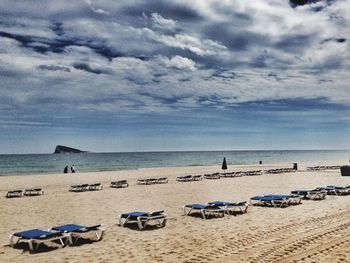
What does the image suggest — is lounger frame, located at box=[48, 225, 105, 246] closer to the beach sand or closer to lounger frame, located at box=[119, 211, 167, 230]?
the beach sand

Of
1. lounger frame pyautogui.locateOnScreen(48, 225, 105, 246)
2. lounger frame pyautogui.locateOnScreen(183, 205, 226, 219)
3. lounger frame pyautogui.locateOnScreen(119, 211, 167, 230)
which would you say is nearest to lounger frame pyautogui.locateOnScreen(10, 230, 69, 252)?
lounger frame pyautogui.locateOnScreen(48, 225, 105, 246)

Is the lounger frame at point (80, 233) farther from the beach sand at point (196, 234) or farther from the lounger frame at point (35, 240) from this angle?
the beach sand at point (196, 234)

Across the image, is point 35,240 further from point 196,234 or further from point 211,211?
point 211,211

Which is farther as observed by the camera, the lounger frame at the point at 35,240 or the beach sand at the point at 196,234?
the lounger frame at the point at 35,240

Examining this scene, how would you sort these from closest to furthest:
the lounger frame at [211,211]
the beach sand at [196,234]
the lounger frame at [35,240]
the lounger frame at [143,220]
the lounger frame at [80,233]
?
the beach sand at [196,234] → the lounger frame at [35,240] → the lounger frame at [80,233] → the lounger frame at [143,220] → the lounger frame at [211,211]

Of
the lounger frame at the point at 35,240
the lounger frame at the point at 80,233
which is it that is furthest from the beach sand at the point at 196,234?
the lounger frame at the point at 80,233

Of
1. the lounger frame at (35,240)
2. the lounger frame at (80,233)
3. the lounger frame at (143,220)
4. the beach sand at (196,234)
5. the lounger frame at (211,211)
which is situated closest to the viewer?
the beach sand at (196,234)

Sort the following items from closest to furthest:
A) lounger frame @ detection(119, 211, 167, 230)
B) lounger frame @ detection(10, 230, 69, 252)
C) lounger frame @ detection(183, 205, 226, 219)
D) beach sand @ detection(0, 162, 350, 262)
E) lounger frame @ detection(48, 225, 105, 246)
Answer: beach sand @ detection(0, 162, 350, 262)
lounger frame @ detection(10, 230, 69, 252)
lounger frame @ detection(48, 225, 105, 246)
lounger frame @ detection(119, 211, 167, 230)
lounger frame @ detection(183, 205, 226, 219)

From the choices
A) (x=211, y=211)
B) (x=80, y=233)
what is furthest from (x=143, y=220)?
(x=211, y=211)

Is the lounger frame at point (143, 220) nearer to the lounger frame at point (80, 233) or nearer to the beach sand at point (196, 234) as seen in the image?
the beach sand at point (196, 234)

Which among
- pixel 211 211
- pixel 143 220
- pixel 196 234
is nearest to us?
pixel 196 234

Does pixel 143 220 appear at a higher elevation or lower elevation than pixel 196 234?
higher

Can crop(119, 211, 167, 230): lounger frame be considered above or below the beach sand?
above

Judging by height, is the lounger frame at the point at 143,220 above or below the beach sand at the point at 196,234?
above
